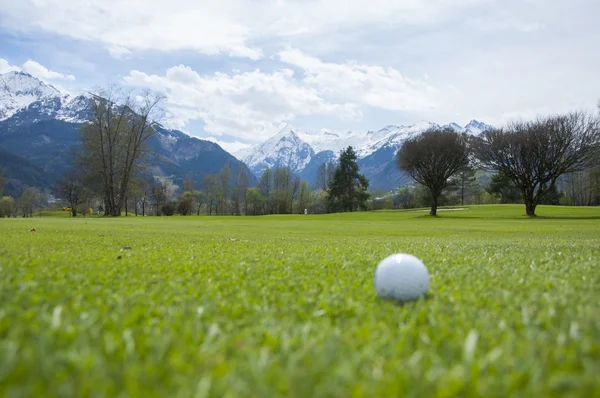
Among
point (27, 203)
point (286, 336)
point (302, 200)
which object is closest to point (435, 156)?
point (286, 336)

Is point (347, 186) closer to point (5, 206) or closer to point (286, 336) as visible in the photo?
point (286, 336)

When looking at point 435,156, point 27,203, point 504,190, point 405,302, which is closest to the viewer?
point 405,302

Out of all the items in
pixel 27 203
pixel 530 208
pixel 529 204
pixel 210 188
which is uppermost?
pixel 210 188

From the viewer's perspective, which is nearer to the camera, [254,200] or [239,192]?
[254,200]

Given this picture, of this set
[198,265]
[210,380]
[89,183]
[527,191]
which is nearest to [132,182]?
[89,183]

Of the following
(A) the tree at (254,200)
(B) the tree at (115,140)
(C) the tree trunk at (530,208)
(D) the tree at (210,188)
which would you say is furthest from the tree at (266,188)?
(C) the tree trunk at (530,208)

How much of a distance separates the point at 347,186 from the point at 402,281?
71367 millimetres

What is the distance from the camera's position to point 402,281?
2.98m

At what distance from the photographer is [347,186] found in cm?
7381

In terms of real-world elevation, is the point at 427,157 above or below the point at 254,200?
above

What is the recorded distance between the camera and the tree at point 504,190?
81.5 meters

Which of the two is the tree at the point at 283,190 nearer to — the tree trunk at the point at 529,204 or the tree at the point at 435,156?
the tree at the point at 435,156

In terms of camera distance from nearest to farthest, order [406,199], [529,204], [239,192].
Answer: [529,204] → [239,192] → [406,199]

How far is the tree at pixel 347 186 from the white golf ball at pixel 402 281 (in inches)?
2771
